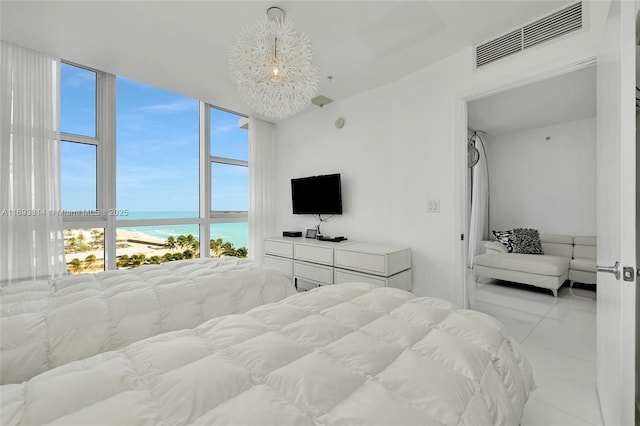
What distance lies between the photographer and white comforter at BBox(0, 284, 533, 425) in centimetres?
65

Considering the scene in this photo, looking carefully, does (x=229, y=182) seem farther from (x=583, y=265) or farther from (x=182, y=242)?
(x=583, y=265)

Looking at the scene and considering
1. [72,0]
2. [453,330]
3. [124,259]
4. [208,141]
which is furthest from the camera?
[208,141]

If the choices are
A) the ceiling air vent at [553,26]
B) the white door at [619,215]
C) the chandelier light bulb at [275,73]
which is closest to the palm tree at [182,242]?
the chandelier light bulb at [275,73]

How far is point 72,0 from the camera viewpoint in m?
1.92

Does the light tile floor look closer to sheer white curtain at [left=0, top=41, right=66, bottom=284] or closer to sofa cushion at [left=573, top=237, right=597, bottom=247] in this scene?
sofa cushion at [left=573, top=237, right=597, bottom=247]

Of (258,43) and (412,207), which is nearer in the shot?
(258,43)

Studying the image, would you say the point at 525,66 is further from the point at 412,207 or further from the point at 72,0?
the point at 72,0

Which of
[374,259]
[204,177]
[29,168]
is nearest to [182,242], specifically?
[204,177]

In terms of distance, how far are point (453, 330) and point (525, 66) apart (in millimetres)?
2252

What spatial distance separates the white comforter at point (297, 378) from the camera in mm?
653

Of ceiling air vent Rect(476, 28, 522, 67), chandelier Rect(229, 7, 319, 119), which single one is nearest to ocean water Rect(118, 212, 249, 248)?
Result: chandelier Rect(229, 7, 319, 119)

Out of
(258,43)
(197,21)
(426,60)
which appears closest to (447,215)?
(426,60)

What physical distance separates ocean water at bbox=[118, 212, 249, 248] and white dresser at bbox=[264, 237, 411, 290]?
696 mm

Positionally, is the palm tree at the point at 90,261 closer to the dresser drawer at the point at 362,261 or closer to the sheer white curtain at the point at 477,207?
the dresser drawer at the point at 362,261
